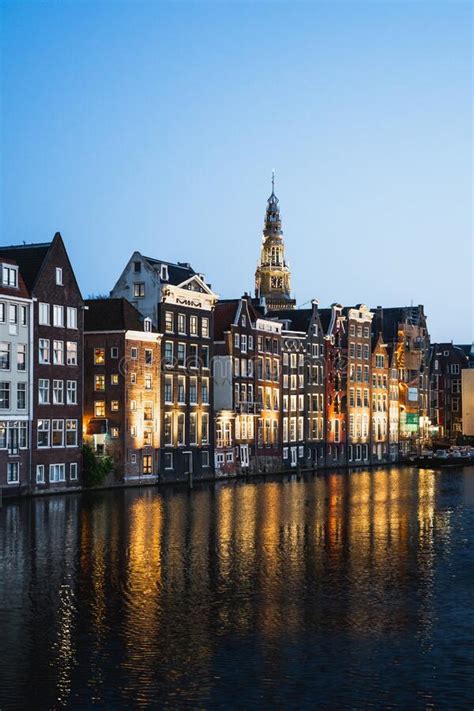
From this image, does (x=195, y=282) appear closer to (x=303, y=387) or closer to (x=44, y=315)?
(x=44, y=315)

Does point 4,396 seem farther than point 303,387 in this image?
No

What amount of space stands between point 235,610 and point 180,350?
65.2m

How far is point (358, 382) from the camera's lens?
14162 cm

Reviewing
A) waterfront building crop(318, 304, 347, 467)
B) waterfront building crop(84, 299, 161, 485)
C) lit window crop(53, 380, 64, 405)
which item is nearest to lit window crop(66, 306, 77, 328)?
lit window crop(53, 380, 64, 405)

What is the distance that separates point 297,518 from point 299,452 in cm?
6105

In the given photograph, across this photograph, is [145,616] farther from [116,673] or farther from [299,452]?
[299,452]

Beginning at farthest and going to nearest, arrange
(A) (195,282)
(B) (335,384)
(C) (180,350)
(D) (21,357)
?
(B) (335,384) → (A) (195,282) → (C) (180,350) → (D) (21,357)

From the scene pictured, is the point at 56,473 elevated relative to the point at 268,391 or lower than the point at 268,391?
lower

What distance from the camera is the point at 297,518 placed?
65.0 m

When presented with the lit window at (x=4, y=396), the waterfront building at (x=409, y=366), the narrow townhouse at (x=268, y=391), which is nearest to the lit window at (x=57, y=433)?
the lit window at (x=4, y=396)

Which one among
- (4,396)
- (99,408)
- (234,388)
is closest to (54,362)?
(4,396)

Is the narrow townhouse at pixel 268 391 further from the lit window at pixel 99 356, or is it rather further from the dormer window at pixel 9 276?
the dormer window at pixel 9 276

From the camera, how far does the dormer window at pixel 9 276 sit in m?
76.2

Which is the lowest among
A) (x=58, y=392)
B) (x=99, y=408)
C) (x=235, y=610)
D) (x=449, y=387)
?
(x=235, y=610)
